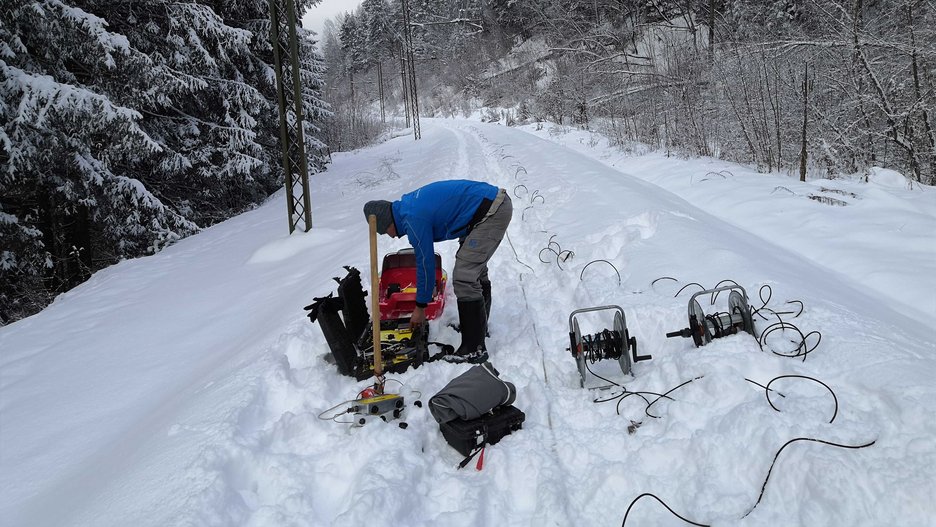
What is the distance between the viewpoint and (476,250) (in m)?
4.10

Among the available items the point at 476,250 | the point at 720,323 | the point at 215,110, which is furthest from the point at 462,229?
the point at 215,110

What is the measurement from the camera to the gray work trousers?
4094 millimetres

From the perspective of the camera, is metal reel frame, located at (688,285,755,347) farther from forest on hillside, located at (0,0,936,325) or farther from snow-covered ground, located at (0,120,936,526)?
forest on hillside, located at (0,0,936,325)

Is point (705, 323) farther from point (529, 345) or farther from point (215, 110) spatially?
point (215, 110)

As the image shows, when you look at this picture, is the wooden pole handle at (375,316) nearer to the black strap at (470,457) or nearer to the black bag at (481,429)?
the black bag at (481,429)

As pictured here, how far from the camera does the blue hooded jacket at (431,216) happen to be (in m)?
3.91

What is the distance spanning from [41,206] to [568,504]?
490 inches

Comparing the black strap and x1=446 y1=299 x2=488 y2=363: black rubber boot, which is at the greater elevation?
x1=446 y1=299 x2=488 y2=363: black rubber boot

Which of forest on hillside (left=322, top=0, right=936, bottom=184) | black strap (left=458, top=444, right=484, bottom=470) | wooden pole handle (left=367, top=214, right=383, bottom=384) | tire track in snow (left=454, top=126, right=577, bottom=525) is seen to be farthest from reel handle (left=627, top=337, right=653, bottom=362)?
forest on hillside (left=322, top=0, right=936, bottom=184)

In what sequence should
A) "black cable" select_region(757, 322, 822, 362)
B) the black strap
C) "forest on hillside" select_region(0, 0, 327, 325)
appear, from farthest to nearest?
"forest on hillside" select_region(0, 0, 327, 325) < "black cable" select_region(757, 322, 822, 362) < the black strap

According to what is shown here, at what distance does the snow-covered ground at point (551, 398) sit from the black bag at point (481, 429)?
0.09 meters

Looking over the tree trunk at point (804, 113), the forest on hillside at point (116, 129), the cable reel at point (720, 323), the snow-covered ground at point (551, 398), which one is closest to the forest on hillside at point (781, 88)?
the tree trunk at point (804, 113)

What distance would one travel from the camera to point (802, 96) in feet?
31.6

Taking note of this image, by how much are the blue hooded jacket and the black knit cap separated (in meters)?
0.06
